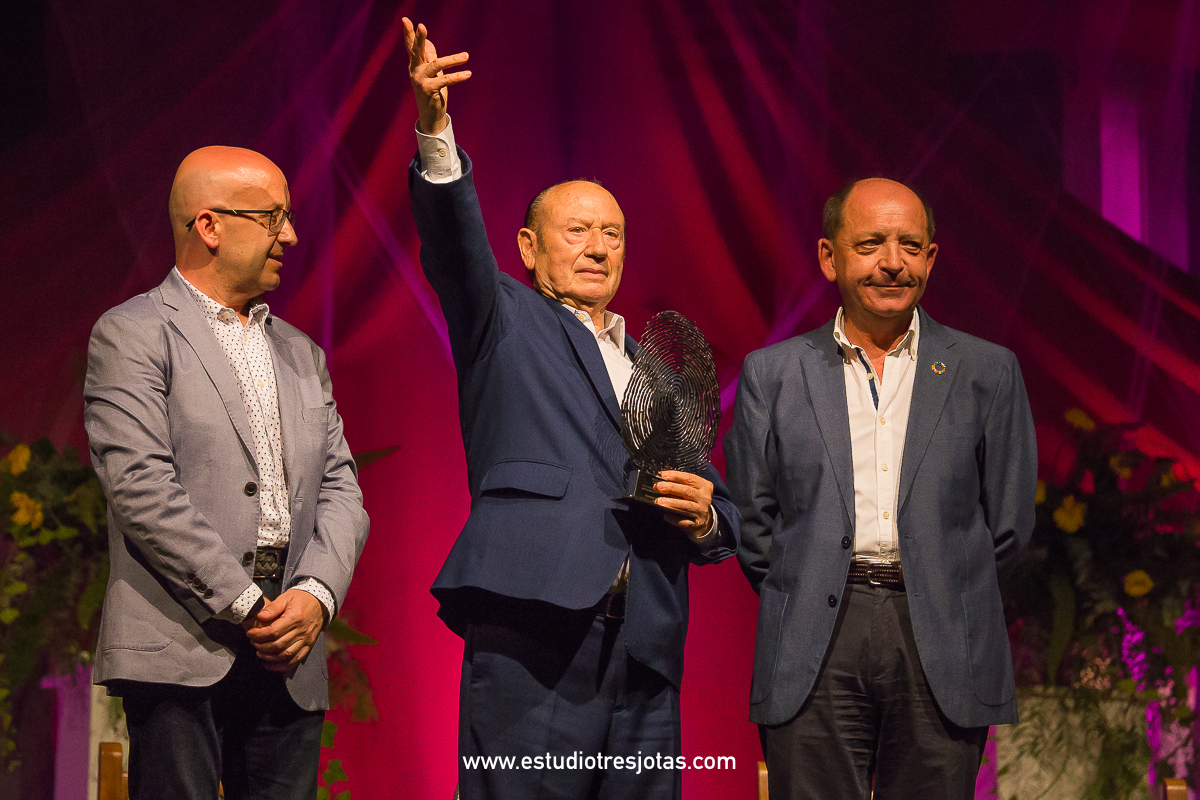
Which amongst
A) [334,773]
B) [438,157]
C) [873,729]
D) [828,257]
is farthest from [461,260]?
[334,773]

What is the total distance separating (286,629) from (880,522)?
147 cm

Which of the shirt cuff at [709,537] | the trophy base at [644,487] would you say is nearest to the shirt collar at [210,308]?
the trophy base at [644,487]

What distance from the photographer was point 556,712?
2479 millimetres

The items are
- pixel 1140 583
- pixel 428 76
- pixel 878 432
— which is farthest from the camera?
pixel 1140 583

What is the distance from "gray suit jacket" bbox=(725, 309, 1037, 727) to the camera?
2779 millimetres

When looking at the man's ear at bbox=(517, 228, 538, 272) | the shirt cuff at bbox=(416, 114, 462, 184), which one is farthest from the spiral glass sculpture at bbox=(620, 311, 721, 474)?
the shirt cuff at bbox=(416, 114, 462, 184)

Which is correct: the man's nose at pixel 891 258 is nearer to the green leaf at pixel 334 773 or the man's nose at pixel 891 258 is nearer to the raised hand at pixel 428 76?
the raised hand at pixel 428 76

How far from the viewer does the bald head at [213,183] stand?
2.76 m

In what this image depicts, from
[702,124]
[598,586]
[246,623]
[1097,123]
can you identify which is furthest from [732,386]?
[246,623]

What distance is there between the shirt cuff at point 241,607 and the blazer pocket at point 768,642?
1237 mm

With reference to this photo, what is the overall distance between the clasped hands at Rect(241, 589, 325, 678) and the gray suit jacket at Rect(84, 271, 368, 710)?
A: 0.20ft

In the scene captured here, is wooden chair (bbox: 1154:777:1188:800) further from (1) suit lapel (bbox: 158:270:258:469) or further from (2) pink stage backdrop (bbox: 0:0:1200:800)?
(1) suit lapel (bbox: 158:270:258:469)

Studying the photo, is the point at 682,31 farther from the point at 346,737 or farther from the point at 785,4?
the point at 346,737

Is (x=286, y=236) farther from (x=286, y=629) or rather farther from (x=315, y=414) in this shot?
(x=286, y=629)
